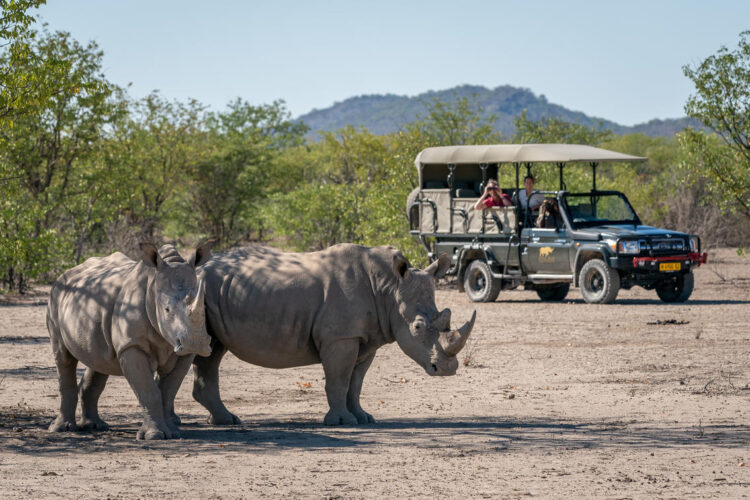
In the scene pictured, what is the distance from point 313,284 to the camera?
32.1ft

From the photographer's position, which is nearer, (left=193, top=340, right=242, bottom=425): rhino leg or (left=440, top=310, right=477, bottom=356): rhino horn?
(left=440, top=310, right=477, bottom=356): rhino horn

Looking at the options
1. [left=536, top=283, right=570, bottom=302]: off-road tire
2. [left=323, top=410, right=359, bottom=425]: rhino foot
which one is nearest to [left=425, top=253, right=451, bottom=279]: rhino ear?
[left=323, top=410, right=359, bottom=425]: rhino foot

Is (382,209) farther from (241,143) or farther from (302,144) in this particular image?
(302,144)

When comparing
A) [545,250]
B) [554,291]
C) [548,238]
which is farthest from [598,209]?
[554,291]

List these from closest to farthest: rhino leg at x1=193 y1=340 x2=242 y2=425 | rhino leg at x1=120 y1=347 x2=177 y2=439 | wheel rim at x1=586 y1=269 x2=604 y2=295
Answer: rhino leg at x1=120 y1=347 x2=177 y2=439, rhino leg at x1=193 y1=340 x2=242 y2=425, wheel rim at x1=586 y1=269 x2=604 y2=295

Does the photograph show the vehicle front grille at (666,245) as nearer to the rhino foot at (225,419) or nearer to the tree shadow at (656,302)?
the tree shadow at (656,302)

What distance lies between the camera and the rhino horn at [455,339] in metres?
9.25

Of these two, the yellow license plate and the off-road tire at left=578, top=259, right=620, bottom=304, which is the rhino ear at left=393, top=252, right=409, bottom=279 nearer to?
the off-road tire at left=578, top=259, right=620, bottom=304

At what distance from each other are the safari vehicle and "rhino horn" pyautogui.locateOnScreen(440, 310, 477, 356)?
11866 mm

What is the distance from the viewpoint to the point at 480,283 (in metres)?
23.7

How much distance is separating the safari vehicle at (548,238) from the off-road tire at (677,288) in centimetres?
2

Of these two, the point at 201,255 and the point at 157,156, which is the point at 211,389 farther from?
the point at 157,156

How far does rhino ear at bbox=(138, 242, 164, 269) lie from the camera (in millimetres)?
8727

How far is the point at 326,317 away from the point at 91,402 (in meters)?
2.06
